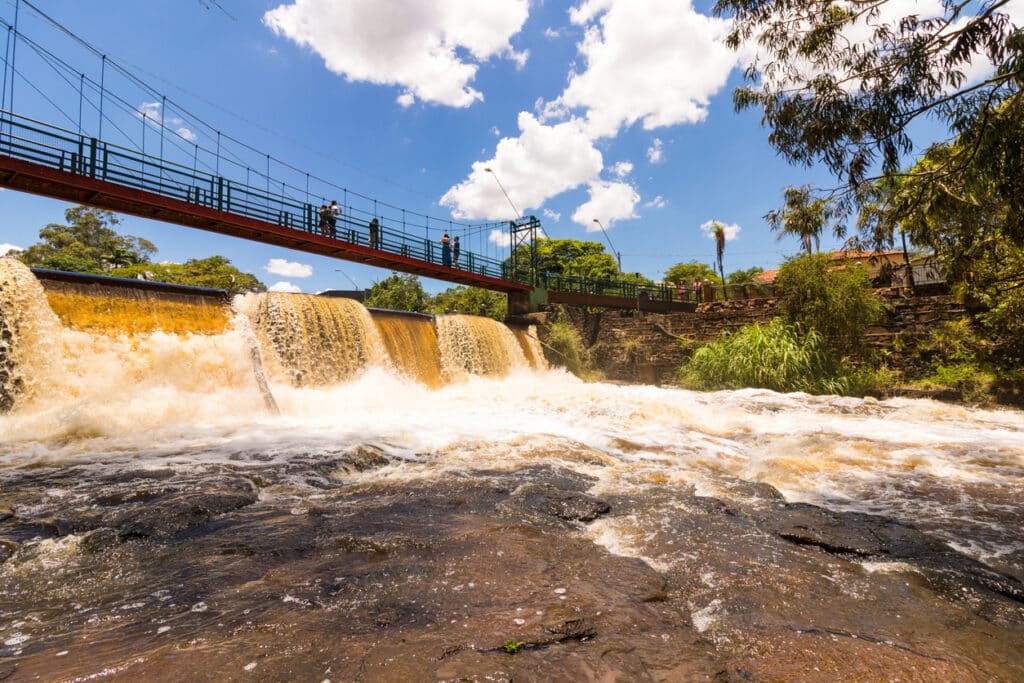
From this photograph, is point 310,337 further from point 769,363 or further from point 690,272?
point 690,272

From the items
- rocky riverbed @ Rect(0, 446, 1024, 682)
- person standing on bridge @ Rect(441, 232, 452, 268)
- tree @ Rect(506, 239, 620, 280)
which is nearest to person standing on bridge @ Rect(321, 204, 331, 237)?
person standing on bridge @ Rect(441, 232, 452, 268)

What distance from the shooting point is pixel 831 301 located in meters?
13.9

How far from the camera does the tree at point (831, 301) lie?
13555 mm

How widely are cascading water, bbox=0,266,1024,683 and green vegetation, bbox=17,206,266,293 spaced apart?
27359mm

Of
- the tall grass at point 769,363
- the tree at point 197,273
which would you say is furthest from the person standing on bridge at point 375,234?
the tree at point 197,273

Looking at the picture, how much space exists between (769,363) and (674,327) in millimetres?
4539

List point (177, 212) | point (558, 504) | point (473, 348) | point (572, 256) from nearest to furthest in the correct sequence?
1. point (558, 504)
2. point (177, 212)
3. point (473, 348)
4. point (572, 256)

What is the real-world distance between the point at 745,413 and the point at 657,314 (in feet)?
33.0

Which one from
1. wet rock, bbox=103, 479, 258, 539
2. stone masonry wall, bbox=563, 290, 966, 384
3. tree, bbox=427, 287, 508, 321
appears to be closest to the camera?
wet rock, bbox=103, 479, 258, 539

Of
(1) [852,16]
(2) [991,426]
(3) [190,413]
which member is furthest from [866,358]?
(3) [190,413]

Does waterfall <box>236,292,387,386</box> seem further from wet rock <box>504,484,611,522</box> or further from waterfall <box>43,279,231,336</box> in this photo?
wet rock <box>504,484,611,522</box>

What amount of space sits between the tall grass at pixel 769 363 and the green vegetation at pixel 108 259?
2602 centimetres

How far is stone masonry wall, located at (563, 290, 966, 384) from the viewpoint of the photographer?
13.2m

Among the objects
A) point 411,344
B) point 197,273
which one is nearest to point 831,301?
point 411,344
